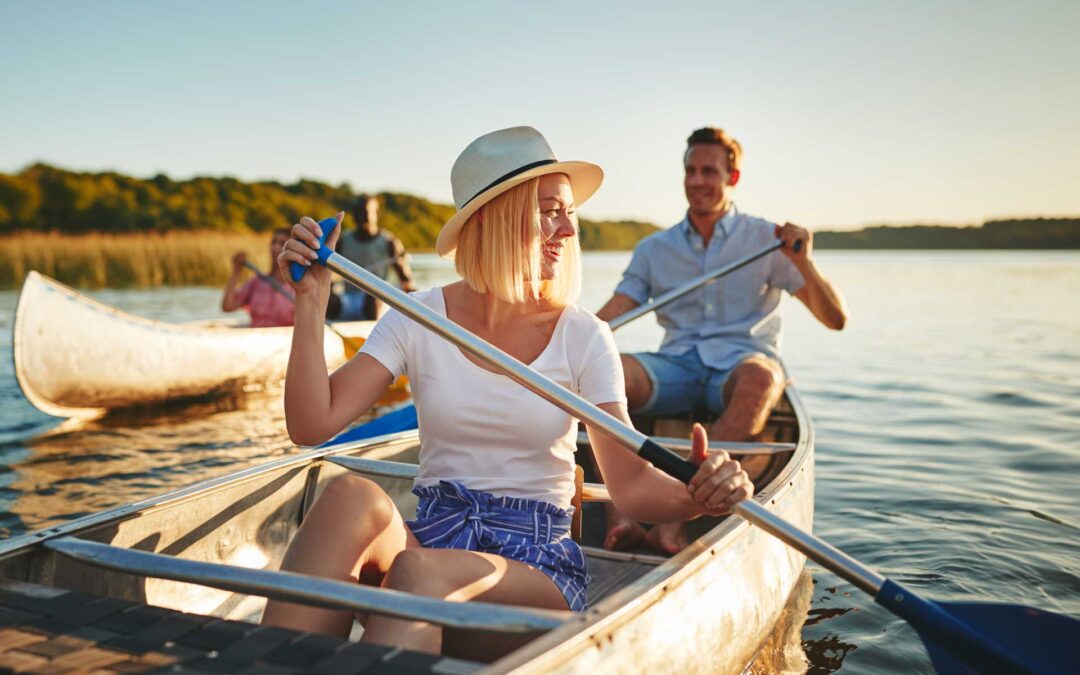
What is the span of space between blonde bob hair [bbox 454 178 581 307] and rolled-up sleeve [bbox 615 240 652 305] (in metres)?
2.53

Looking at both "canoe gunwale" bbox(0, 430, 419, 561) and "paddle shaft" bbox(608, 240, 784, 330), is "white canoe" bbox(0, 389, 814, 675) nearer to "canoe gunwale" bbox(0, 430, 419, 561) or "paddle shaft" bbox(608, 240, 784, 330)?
"canoe gunwale" bbox(0, 430, 419, 561)

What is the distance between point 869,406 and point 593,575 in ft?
18.1

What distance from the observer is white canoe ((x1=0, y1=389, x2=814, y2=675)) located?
144cm

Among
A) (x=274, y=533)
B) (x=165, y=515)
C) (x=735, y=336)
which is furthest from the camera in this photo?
(x=735, y=336)

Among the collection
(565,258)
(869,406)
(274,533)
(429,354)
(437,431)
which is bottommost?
(869,406)

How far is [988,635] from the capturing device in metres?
2.16

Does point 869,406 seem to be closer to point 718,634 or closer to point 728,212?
point 728,212

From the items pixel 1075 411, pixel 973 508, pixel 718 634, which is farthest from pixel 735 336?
pixel 1075 411

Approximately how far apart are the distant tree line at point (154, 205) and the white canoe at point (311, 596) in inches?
1105

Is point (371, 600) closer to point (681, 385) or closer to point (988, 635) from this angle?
point (988, 635)

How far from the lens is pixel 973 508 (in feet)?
15.5

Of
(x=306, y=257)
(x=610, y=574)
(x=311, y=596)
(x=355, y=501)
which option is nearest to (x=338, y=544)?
(x=355, y=501)

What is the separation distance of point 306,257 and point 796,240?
2.58 m

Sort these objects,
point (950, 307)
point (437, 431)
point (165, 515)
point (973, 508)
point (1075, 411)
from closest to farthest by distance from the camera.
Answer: point (437, 431)
point (165, 515)
point (973, 508)
point (1075, 411)
point (950, 307)
